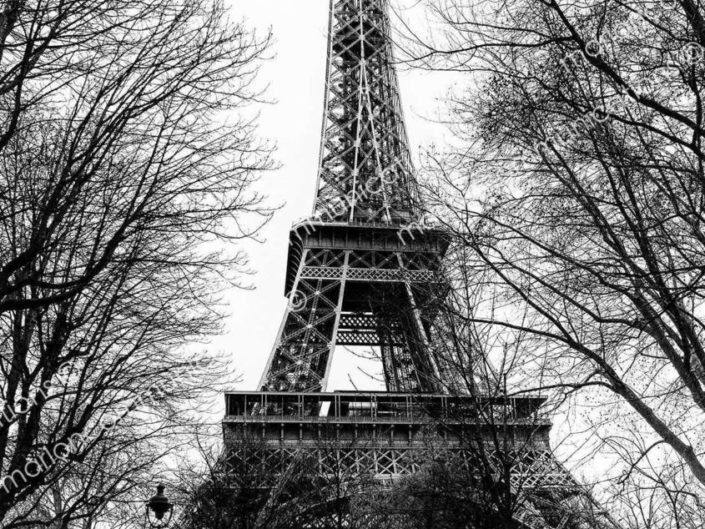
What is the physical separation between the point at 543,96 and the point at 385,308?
418 centimetres

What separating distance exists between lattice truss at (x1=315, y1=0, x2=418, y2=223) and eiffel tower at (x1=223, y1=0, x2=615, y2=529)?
3.0 inches

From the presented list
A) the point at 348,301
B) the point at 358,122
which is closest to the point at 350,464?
the point at 348,301

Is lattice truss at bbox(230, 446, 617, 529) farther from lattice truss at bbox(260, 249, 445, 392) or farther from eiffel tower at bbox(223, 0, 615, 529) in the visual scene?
lattice truss at bbox(260, 249, 445, 392)

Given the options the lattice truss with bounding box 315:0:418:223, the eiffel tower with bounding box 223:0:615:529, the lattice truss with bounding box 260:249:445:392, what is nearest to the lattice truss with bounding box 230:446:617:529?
the eiffel tower with bounding box 223:0:615:529

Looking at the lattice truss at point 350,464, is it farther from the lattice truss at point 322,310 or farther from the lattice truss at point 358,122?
the lattice truss at point 358,122

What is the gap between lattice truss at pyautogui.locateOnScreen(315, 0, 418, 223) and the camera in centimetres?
3912

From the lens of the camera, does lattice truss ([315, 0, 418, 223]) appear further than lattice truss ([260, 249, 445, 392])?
Yes

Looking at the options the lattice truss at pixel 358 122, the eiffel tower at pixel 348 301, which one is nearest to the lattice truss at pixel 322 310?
the eiffel tower at pixel 348 301

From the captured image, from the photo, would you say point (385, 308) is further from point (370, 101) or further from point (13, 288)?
point (370, 101)

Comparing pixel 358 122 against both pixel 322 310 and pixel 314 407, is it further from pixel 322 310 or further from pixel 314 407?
pixel 314 407

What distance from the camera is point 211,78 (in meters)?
8.59

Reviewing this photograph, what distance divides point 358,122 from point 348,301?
32.9 ft

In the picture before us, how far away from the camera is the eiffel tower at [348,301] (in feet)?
85.9

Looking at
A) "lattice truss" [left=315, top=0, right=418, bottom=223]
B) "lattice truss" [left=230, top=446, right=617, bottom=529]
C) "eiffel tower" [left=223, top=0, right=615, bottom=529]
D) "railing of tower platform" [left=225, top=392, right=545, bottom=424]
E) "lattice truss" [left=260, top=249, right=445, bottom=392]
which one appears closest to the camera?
"lattice truss" [left=230, top=446, right=617, bottom=529]
